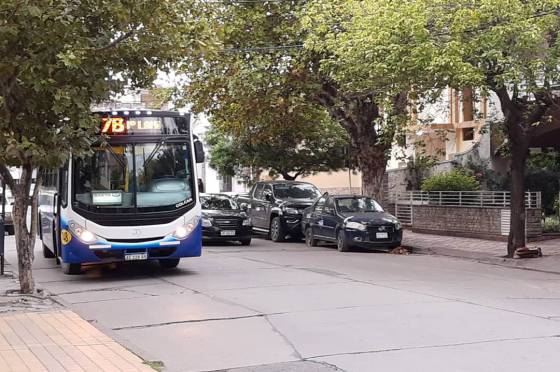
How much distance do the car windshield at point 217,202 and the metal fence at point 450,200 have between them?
774 centimetres

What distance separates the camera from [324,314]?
9.61m

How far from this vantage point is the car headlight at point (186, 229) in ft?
44.6

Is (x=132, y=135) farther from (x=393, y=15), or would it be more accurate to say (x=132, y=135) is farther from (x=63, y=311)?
(x=393, y=15)

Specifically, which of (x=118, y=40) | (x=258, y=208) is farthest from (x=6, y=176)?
(x=258, y=208)

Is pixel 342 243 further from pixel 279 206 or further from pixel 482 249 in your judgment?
pixel 279 206

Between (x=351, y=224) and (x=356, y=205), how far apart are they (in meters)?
1.38

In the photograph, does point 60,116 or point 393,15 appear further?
point 393,15

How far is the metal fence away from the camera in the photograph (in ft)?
73.9

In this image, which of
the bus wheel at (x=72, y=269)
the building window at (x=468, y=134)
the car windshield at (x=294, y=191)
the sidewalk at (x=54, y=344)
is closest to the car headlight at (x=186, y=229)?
the bus wheel at (x=72, y=269)

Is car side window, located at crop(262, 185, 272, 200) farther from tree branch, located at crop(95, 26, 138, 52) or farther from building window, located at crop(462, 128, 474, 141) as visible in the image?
tree branch, located at crop(95, 26, 138, 52)

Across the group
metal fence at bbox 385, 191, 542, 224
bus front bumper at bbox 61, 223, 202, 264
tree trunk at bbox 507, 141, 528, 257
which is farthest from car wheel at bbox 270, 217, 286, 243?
bus front bumper at bbox 61, 223, 202, 264

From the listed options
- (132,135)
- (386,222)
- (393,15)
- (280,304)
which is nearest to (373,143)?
(386,222)

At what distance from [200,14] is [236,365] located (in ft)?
21.8

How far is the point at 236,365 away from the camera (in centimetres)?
711
